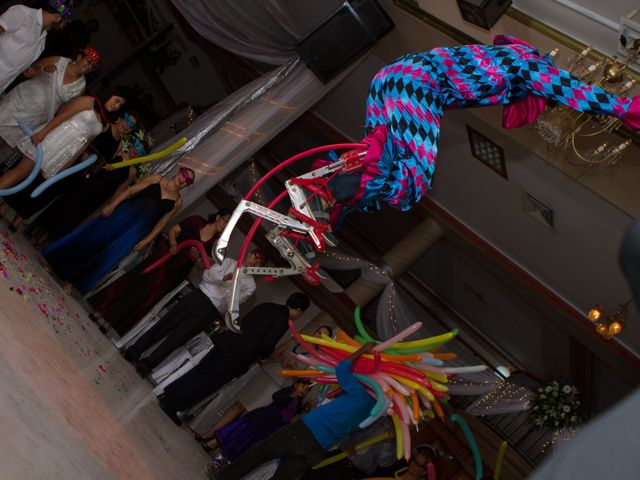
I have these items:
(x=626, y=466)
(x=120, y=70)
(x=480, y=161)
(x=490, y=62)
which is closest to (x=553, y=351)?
(x=480, y=161)

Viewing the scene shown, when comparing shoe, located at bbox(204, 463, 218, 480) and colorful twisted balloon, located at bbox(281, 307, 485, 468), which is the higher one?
colorful twisted balloon, located at bbox(281, 307, 485, 468)

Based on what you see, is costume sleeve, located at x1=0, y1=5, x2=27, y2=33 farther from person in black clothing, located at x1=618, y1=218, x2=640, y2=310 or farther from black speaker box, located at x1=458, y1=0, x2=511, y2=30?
person in black clothing, located at x1=618, y1=218, x2=640, y2=310

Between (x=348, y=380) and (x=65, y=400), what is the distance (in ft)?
4.11

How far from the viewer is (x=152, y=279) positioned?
4750 millimetres

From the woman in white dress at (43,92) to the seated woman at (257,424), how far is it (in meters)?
2.14

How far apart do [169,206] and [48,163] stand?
705mm

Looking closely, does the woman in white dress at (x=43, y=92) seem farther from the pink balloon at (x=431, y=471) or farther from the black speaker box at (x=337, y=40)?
the pink balloon at (x=431, y=471)

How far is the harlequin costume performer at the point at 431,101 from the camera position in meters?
2.74

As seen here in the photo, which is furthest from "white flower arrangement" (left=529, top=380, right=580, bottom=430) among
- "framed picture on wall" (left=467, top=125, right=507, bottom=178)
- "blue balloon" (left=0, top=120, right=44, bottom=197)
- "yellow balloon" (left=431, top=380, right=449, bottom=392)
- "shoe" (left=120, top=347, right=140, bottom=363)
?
"blue balloon" (left=0, top=120, right=44, bottom=197)

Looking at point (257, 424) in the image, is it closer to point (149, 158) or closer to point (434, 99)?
point (149, 158)

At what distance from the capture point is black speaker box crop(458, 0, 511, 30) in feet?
11.4

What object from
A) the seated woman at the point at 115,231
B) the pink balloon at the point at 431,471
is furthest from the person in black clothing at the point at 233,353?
the pink balloon at the point at 431,471

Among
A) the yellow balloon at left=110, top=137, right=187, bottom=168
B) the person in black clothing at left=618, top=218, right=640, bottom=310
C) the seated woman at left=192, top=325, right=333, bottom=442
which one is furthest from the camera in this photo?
the seated woman at left=192, top=325, right=333, bottom=442

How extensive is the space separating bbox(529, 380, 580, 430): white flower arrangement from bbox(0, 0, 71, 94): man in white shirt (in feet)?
12.0
